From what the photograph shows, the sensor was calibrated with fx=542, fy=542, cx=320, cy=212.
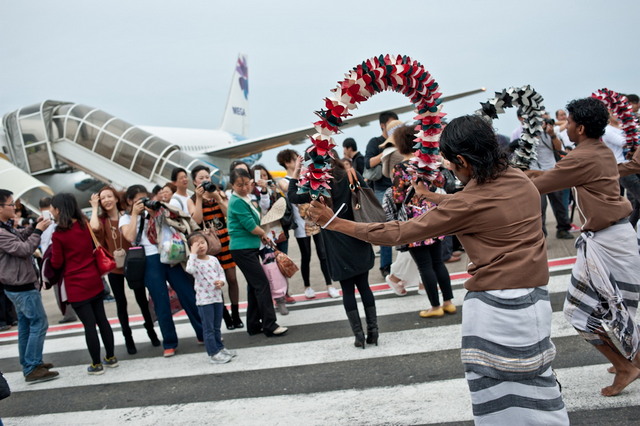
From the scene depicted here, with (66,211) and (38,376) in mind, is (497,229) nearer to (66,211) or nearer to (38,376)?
(66,211)

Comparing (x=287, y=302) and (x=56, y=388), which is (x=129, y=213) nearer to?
(x=56, y=388)

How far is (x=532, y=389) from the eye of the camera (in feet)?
8.22

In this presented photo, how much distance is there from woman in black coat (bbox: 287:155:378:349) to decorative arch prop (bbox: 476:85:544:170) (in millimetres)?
1444

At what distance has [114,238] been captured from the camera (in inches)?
246

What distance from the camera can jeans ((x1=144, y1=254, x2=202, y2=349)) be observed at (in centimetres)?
609

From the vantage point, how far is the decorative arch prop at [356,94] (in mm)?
3594

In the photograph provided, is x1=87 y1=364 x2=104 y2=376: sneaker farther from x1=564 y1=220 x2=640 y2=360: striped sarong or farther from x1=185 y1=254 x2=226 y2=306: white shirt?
x1=564 y1=220 x2=640 y2=360: striped sarong

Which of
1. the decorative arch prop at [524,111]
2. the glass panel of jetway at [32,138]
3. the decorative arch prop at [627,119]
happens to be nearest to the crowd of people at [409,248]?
the decorative arch prop at [524,111]

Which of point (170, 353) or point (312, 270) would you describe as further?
point (312, 270)

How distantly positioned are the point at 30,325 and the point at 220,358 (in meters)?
2.05

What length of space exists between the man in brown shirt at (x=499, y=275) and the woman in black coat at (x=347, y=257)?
254 centimetres

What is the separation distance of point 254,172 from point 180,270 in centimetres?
199

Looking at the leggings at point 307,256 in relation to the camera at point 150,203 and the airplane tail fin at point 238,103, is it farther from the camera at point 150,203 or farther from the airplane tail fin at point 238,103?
the airplane tail fin at point 238,103

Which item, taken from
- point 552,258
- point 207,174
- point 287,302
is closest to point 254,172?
point 207,174
